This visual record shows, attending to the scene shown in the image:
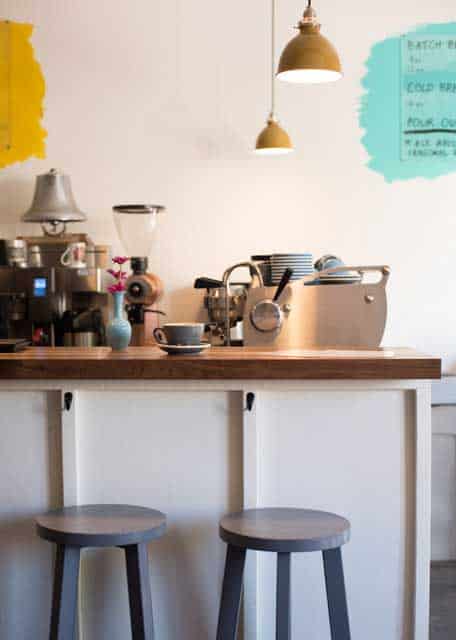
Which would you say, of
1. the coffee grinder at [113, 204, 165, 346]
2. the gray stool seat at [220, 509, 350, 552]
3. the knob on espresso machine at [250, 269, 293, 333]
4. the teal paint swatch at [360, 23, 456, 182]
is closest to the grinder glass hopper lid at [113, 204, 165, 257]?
the coffee grinder at [113, 204, 165, 346]

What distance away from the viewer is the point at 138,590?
87.6 inches

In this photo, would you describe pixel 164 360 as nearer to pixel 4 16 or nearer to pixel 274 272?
pixel 274 272

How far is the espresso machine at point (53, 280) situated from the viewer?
4426mm

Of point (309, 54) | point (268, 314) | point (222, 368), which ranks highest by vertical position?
point (309, 54)

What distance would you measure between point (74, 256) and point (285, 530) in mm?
2635

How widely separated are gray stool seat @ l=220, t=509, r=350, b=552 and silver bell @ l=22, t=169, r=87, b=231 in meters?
2.59

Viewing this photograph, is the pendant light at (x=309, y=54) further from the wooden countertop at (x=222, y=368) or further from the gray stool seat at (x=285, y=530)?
the gray stool seat at (x=285, y=530)

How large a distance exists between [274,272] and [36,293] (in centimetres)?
133

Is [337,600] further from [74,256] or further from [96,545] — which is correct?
[74,256]

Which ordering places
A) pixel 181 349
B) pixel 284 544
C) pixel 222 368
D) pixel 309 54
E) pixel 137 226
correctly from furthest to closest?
pixel 137 226 → pixel 309 54 → pixel 181 349 → pixel 222 368 → pixel 284 544

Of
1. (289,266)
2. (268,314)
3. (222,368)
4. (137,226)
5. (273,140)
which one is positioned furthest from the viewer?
(137,226)

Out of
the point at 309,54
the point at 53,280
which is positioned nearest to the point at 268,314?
the point at 309,54

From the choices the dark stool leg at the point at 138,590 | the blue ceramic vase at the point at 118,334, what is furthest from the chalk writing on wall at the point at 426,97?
the dark stool leg at the point at 138,590

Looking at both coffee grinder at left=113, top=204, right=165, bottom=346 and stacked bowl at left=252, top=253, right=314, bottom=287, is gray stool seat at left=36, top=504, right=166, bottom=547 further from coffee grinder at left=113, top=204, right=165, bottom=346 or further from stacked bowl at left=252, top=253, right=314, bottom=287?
coffee grinder at left=113, top=204, right=165, bottom=346
